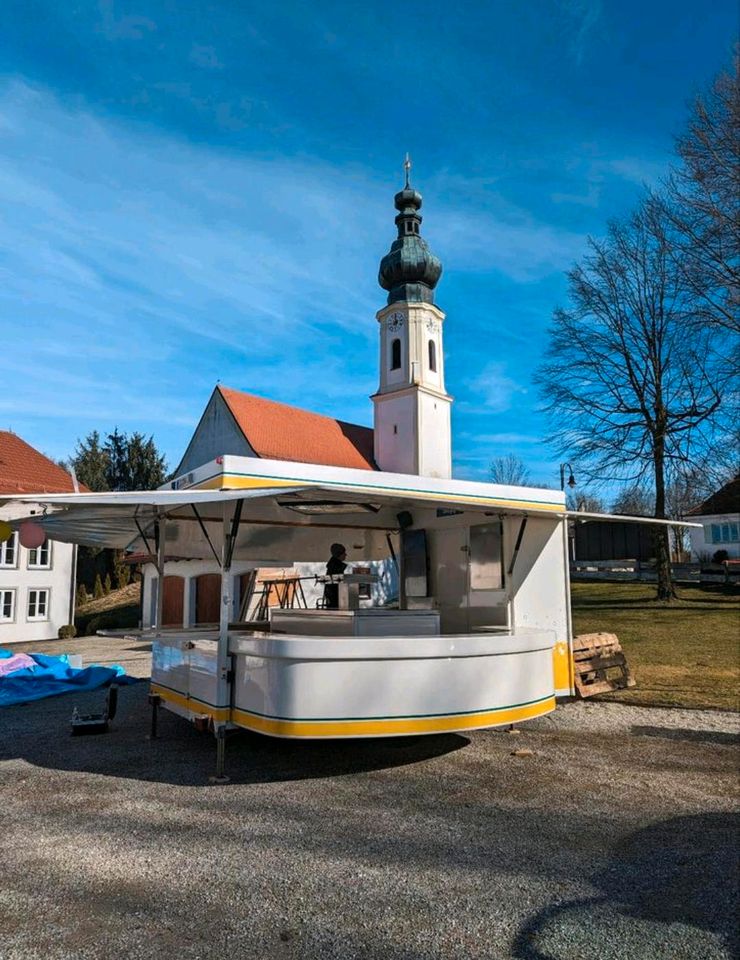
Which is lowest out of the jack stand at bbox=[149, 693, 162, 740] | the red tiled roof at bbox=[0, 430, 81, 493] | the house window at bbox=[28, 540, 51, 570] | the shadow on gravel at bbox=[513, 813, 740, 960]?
the shadow on gravel at bbox=[513, 813, 740, 960]

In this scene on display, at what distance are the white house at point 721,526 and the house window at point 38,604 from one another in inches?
1265

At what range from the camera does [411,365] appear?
46438mm

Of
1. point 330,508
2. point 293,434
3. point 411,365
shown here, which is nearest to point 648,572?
point 293,434

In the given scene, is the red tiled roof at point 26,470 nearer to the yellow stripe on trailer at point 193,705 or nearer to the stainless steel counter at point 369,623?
the yellow stripe on trailer at point 193,705

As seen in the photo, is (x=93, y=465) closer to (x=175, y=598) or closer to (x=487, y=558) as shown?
(x=175, y=598)

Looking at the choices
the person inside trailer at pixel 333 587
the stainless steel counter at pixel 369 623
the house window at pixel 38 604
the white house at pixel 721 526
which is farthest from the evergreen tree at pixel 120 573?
the stainless steel counter at pixel 369 623

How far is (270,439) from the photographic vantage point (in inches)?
1454

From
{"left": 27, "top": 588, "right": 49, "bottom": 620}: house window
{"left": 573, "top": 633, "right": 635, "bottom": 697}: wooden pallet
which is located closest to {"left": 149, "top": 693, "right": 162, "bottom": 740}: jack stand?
{"left": 573, "top": 633, "right": 635, "bottom": 697}: wooden pallet

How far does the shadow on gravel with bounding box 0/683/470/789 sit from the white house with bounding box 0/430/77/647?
763 inches

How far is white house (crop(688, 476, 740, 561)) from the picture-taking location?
3988cm

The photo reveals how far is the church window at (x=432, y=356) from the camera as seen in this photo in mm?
47625

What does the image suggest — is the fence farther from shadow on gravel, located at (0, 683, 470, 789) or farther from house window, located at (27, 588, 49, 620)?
shadow on gravel, located at (0, 683, 470, 789)

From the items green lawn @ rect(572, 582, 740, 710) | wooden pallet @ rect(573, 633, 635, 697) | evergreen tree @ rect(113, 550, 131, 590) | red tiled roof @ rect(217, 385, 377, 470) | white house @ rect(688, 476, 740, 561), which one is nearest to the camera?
wooden pallet @ rect(573, 633, 635, 697)

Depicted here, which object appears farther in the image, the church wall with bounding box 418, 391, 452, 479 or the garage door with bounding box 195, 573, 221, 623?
the church wall with bounding box 418, 391, 452, 479
